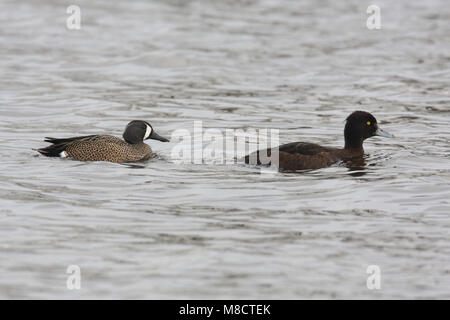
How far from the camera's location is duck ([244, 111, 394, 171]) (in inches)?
499

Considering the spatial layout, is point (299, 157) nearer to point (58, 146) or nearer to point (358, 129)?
point (358, 129)

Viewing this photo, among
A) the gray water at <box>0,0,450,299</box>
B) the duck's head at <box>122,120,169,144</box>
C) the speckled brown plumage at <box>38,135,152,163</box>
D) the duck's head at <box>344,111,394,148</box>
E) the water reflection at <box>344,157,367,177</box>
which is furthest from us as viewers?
the duck's head at <box>122,120,169,144</box>

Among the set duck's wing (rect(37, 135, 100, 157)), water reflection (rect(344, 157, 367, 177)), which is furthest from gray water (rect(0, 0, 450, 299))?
duck's wing (rect(37, 135, 100, 157))

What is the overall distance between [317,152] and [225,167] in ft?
4.17

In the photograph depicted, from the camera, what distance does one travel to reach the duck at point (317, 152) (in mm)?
12680

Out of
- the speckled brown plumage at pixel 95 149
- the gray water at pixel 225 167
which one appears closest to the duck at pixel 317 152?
the gray water at pixel 225 167

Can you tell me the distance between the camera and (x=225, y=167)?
42.9 feet

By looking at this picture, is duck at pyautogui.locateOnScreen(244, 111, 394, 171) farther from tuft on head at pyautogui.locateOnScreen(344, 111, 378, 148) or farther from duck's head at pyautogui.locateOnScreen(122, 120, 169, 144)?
duck's head at pyautogui.locateOnScreen(122, 120, 169, 144)

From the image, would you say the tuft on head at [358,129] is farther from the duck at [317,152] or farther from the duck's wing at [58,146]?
the duck's wing at [58,146]

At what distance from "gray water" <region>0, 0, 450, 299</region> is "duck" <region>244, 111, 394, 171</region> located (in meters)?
0.29

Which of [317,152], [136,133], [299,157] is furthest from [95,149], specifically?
[317,152]

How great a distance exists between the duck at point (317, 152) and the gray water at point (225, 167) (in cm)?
29
